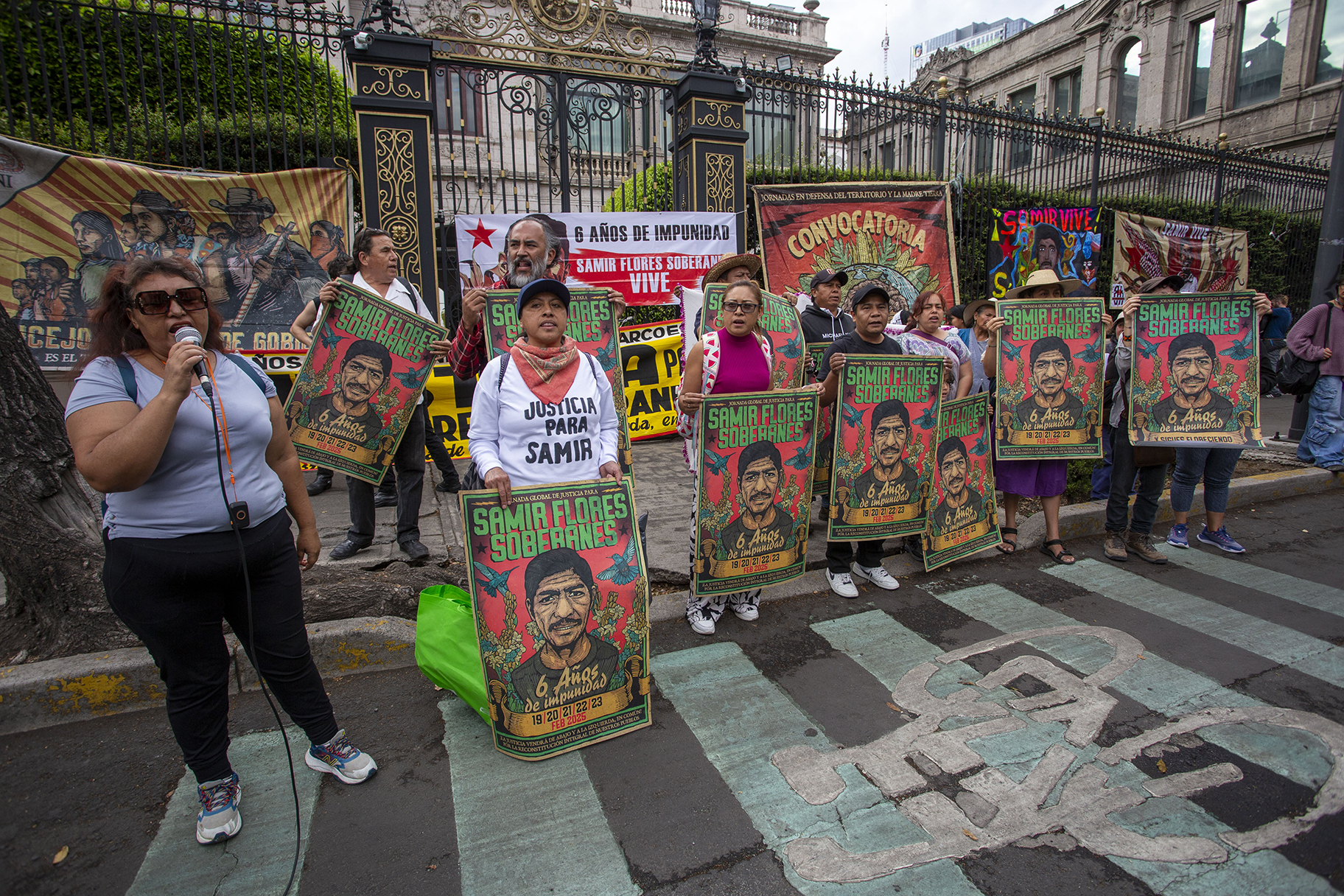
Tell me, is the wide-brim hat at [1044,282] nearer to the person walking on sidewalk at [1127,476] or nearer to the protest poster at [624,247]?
the person walking on sidewalk at [1127,476]

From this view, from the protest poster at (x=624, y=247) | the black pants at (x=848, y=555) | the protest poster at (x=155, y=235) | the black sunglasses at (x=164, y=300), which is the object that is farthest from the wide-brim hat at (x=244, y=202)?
the black pants at (x=848, y=555)

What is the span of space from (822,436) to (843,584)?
1.05 meters

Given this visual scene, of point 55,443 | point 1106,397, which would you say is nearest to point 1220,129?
point 1106,397

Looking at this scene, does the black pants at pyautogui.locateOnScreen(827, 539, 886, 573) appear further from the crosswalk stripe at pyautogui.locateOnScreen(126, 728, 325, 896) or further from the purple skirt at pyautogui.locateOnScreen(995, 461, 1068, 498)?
the crosswalk stripe at pyautogui.locateOnScreen(126, 728, 325, 896)

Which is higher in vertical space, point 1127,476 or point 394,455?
point 394,455

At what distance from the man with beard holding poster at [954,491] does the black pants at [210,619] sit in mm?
3855

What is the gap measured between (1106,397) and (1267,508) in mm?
2858

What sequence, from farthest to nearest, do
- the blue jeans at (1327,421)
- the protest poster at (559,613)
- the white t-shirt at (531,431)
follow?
the blue jeans at (1327,421)
the white t-shirt at (531,431)
the protest poster at (559,613)

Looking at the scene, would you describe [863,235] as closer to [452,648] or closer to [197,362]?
[452,648]

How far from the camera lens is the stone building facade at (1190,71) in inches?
808

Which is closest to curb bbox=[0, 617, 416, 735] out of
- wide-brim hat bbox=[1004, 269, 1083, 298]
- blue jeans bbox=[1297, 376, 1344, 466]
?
wide-brim hat bbox=[1004, 269, 1083, 298]

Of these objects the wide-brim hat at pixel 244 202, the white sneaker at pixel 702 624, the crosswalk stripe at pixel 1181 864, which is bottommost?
the crosswalk stripe at pixel 1181 864

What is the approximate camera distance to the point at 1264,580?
4.57 meters

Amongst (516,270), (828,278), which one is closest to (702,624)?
(516,270)
